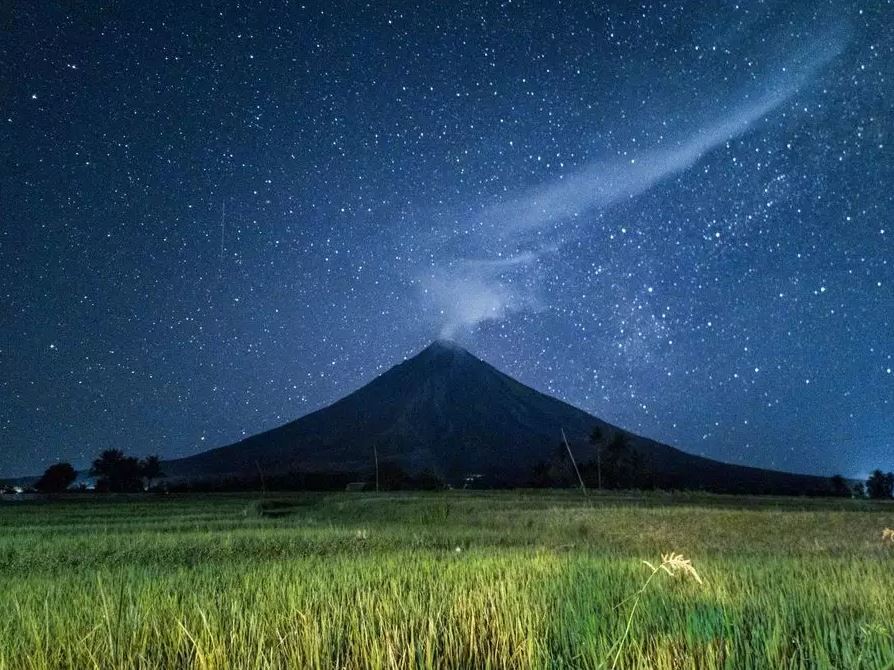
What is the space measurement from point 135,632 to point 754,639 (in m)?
3.31

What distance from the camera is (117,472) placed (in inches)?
3716

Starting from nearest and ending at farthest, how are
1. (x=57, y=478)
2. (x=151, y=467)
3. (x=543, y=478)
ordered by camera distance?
1. (x=543, y=478)
2. (x=57, y=478)
3. (x=151, y=467)

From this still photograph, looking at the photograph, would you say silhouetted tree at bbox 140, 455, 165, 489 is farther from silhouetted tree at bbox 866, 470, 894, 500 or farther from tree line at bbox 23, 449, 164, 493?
silhouetted tree at bbox 866, 470, 894, 500

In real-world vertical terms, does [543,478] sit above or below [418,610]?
below

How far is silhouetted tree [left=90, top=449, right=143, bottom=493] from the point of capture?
92.9m

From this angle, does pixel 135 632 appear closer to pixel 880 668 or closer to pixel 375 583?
pixel 375 583

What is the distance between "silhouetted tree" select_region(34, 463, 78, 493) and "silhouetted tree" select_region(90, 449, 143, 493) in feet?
17.3

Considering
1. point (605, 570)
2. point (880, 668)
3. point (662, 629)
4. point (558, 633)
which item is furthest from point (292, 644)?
point (605, 570)

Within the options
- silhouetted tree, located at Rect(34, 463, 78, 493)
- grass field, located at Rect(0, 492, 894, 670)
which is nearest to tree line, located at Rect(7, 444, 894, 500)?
silhouetted tree, located at Rect(34, 463, 78, 493)

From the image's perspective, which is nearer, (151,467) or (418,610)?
(418,610)

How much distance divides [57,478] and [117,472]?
8.96 metres

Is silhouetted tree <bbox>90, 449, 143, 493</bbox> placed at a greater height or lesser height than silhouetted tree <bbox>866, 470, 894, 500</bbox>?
greater

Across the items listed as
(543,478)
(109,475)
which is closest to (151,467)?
(109,475)

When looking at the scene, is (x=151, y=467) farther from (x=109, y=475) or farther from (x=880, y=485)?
(x=880, y=485)
